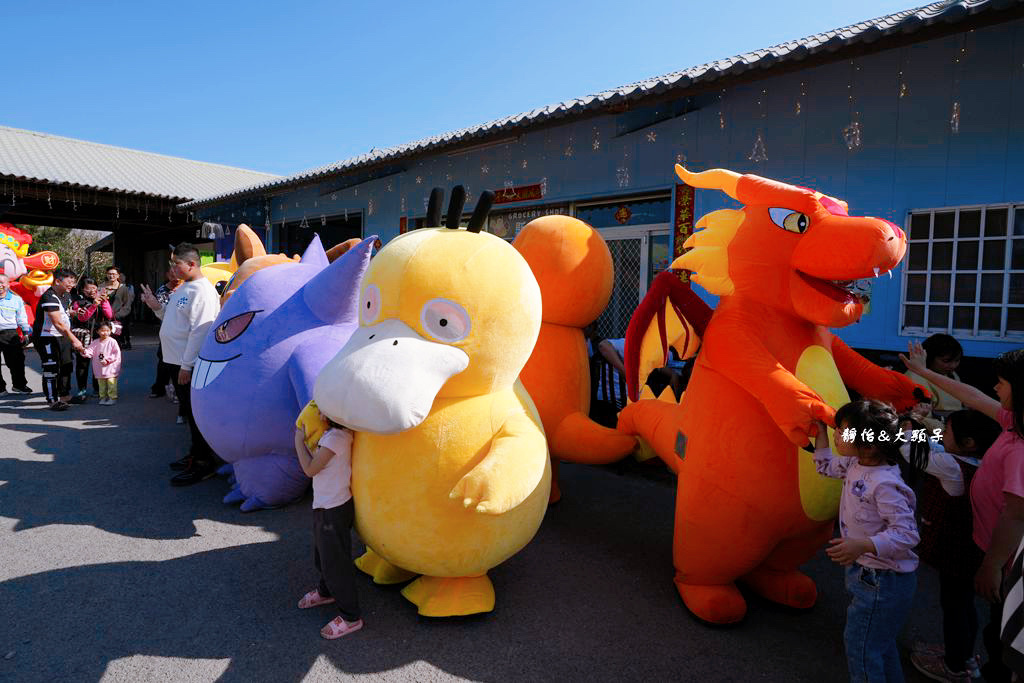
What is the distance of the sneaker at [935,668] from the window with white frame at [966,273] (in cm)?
293

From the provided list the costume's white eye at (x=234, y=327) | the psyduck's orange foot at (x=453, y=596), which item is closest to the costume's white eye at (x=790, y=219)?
the psyduck's orange foot at (x=453, y=596)

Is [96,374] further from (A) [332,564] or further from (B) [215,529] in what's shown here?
(A) [332,564]

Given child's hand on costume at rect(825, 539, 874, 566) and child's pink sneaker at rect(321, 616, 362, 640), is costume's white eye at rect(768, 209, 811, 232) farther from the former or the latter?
child's pink sneaker at rect(321, 616, 362, 640)

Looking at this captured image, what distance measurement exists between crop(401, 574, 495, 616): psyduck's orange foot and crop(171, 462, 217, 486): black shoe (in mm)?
2458

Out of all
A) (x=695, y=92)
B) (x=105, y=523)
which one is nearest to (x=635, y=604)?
(x=105, y=523)

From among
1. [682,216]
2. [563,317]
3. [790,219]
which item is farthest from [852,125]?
[563,317]

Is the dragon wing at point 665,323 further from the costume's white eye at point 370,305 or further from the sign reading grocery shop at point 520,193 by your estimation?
the sign reading grocery shop at point 520,193

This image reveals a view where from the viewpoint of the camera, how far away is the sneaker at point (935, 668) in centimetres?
221

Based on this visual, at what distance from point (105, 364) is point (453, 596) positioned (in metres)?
6.75

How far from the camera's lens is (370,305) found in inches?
92.2

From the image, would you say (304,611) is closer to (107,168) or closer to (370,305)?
(370,305)

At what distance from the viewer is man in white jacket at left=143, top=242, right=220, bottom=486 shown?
4.22 m

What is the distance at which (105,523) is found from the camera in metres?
3.54

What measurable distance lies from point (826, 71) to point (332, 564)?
5122 mm
